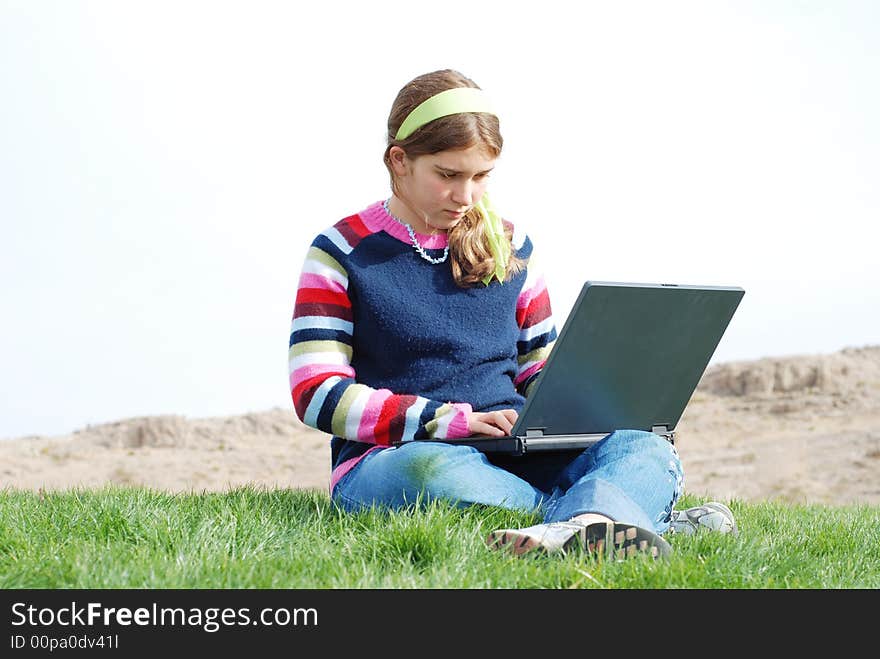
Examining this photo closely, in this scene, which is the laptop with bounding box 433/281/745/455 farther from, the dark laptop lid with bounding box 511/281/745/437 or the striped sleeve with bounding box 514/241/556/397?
the striped sleeve with bounding box 514/241/556/397

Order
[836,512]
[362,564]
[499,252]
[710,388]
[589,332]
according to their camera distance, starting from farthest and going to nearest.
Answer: [710,388], [836,512], [499,252], [589,332], [362,564]

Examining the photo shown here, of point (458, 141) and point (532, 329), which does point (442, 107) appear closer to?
point (458, 141)

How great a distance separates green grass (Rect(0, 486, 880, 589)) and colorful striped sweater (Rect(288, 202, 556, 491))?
1.22 ft

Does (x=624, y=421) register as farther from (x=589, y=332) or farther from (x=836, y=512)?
(x=836, y=512)

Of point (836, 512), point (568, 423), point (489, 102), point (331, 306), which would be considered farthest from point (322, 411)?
point (836, 512)

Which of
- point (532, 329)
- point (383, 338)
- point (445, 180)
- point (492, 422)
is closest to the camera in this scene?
point (492, 422)

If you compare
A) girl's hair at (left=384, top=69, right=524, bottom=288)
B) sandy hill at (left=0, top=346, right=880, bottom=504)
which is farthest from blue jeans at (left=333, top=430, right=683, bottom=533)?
sandy hill at (left=0, top=346, right=880, bottom=504)

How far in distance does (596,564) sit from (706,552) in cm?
59

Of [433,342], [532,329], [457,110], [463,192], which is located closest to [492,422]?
[433,342]

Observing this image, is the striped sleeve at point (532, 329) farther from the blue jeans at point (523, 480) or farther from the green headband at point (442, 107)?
the green headband at point (442, 107)

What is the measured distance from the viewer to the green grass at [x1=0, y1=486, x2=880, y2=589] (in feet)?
→ 7.56

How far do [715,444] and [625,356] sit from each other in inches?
309

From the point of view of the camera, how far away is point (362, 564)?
2408 mm

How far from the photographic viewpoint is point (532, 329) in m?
3.71
